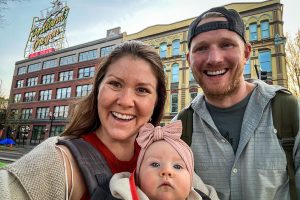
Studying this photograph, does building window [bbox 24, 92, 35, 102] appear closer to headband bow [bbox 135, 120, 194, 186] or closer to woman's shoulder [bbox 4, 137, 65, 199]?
headband bow [bbox 135, 120, 194, 186]

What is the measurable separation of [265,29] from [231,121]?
21670 millimetres

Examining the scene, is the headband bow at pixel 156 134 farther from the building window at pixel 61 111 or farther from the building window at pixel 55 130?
the building window at pixel 55 130

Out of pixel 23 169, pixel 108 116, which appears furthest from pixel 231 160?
pixel 23 169

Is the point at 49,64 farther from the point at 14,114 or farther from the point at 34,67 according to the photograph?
the point at 14,114

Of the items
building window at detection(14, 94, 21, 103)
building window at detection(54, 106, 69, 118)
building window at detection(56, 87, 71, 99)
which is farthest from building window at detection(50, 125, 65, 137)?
building window at detection(14, 94, 21, 103)

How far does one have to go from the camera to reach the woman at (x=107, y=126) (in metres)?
1.48

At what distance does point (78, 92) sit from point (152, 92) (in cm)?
3256

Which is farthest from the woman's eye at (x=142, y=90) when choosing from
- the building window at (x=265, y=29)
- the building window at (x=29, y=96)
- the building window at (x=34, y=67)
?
the building window at (x=34, y=67)

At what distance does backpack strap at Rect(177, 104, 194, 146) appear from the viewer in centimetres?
279

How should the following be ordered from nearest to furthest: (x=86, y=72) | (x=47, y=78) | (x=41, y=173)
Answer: (x=41, y=173) → (x=86, y=72) → (x=47, y=78)

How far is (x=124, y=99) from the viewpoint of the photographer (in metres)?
2.12

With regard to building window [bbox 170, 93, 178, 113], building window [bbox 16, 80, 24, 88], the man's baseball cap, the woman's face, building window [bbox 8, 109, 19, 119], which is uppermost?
building window [bbox 16, 80, 24, 88]

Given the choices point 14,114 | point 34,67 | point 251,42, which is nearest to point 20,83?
point 34,67

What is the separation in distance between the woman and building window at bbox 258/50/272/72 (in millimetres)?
20218
